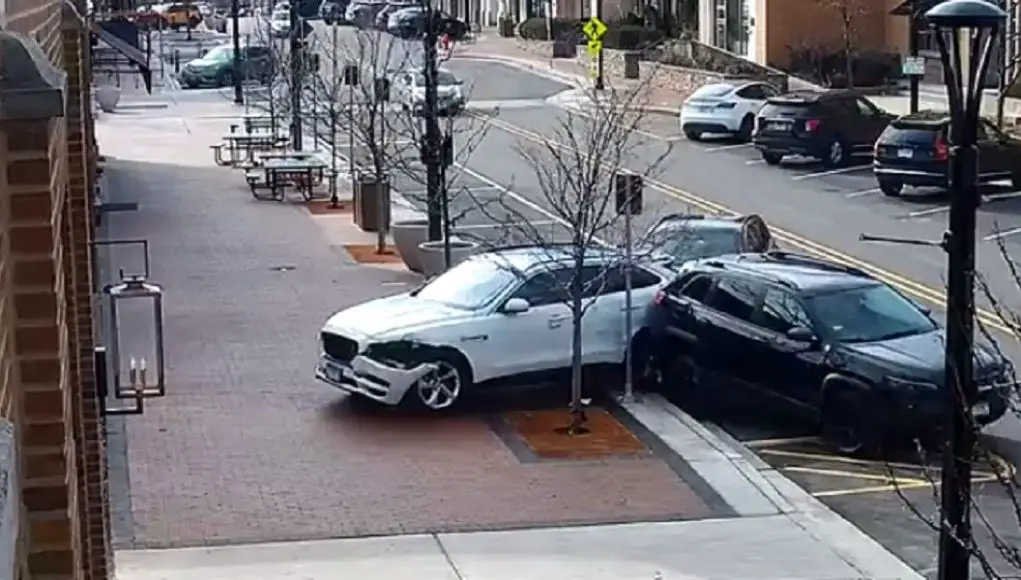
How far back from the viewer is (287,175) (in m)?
36.1

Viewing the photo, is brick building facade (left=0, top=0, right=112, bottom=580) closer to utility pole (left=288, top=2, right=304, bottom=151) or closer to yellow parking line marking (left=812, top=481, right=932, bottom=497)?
yellow parking line marking (left=812, top=481, right=932, bottom=497)

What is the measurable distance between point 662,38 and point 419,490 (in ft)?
161

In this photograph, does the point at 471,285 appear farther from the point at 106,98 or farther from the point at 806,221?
the point at 106,98

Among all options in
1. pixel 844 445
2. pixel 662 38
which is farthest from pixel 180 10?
pixel 844 445

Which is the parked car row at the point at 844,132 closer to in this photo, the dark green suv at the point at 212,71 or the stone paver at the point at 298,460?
the stone paver at the point at 298,460

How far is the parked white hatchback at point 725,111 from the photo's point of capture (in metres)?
43.2

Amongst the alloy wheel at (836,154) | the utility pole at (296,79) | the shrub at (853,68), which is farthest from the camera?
the shrub at (853,68)

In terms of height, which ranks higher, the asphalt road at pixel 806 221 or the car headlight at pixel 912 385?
the car headlight at pixel 912 385

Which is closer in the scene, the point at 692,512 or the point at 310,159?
the point at 692,512

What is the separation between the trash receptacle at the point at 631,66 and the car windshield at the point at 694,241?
Result: 37.4 m

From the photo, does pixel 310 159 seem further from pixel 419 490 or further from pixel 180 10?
pixel 180 10

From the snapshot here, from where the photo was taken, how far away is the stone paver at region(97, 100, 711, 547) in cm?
1398

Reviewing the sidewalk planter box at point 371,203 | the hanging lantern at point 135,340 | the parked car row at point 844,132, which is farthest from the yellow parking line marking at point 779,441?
the sidewalk planter box at point 371,203

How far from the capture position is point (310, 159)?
116 ft
